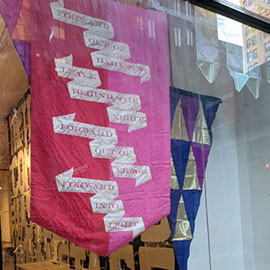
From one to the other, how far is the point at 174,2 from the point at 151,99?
0.84 metres

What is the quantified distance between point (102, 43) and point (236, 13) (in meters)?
1.45

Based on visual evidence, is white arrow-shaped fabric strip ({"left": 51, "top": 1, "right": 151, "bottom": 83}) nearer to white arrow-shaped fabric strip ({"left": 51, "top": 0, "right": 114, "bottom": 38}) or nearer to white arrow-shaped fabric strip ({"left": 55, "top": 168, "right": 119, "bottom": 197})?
white arrow-shaped fabric strip ({"left": 51, "top": 0, "right": 114, "bottom": 38})

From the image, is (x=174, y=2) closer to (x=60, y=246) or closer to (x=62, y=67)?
(x=62, y=67)

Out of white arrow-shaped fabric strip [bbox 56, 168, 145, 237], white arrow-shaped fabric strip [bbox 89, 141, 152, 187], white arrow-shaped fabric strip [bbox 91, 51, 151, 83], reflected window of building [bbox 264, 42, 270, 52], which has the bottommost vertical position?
white arrow-shaped fabric strip [bbox 56, 168, 145, 237]

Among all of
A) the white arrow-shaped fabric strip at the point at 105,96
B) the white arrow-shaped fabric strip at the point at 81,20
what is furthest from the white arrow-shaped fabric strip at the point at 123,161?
the white arrow-shaped fabric strip at the point at 81,20

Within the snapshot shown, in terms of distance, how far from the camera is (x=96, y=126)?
2.16 meters

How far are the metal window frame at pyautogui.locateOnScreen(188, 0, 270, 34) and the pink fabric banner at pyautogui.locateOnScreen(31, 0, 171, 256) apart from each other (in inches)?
29.5

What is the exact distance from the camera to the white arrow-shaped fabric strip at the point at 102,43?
2158mm

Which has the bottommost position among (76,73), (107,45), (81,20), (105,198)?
(105,198)

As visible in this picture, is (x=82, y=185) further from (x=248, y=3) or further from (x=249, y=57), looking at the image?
(x=248, y=3)

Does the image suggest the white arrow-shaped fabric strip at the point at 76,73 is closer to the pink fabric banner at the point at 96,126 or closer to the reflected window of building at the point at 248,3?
the pink fabric banner at the point at 96,126

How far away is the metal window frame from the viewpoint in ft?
9.66

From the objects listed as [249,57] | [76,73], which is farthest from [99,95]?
[249,57]

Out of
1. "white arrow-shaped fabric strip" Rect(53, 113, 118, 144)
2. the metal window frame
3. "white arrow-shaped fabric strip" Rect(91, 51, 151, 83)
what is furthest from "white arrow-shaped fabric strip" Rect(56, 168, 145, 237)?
the metal window frame
